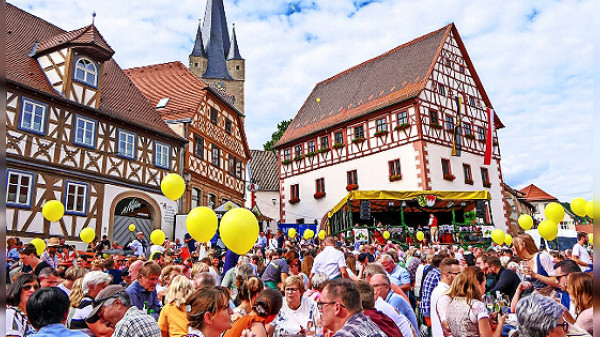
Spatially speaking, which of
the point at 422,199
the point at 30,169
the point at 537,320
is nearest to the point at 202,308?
the point at 537,320

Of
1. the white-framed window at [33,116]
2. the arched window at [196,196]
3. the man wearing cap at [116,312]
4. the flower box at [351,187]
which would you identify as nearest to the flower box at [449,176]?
the flower box at [351,187]

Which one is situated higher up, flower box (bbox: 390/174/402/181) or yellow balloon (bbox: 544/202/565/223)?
flower box (bbox: 390/174/402/181)

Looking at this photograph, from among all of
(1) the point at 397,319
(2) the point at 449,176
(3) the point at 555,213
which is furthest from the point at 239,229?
(2) the point at 449,176

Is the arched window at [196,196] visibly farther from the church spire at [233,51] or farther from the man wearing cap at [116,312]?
the church spire at [233,51]

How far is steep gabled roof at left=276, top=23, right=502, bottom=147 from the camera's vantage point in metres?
28.4

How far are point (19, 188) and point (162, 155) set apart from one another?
6.96 m

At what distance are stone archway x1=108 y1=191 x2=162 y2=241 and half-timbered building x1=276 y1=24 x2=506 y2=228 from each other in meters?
13.9

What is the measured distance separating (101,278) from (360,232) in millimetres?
15792

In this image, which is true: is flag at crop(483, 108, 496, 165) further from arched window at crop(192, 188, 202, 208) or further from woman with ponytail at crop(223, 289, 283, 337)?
woman with ponytail at crop(223, 289, 283, 337)

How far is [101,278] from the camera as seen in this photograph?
4.63 m

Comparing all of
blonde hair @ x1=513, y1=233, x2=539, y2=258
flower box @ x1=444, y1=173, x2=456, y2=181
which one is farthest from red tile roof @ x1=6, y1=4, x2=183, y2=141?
flower box @ x1=444, y1=173, x2=456, y2=181

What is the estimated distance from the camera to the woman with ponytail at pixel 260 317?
354 centimetres

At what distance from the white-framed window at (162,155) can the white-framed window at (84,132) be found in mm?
3367

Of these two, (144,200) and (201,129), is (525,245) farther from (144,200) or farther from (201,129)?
(201,129)
